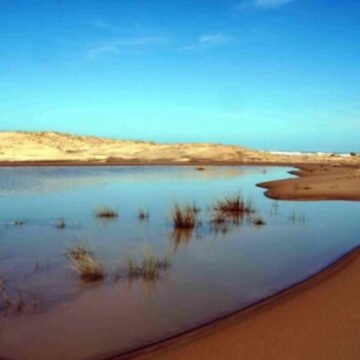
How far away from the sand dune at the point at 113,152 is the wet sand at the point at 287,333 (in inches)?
2110

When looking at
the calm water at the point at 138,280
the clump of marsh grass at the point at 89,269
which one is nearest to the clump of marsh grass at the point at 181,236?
the calm water at the point at 138,280

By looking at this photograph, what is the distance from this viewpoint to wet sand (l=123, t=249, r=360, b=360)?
444cm

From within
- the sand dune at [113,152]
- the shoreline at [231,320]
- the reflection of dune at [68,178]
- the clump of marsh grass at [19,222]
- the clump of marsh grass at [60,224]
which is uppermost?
the sand dune at [113,152]

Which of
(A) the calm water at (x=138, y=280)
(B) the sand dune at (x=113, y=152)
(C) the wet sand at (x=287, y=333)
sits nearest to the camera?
(C) the wet sand at (x=287, y=333)

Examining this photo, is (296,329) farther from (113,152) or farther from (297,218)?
(113,152)

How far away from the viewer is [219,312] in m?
5.73

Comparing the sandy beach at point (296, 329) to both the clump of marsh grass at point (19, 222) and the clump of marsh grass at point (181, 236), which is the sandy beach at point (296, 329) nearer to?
the clump of marsh grass at point (181, 236)

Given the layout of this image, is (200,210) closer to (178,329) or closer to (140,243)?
(140,243)

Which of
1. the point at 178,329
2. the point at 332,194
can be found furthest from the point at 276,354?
the point at 332,194

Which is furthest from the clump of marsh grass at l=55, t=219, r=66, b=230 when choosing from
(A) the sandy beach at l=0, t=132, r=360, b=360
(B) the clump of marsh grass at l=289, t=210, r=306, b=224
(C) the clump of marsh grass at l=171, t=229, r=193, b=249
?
(A) the sandy beach at l=0, t=132, r=360, b=360

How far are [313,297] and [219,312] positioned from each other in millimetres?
1172

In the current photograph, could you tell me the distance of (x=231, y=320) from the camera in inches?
212

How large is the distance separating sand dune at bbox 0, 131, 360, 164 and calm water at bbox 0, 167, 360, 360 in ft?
155

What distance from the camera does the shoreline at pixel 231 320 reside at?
4.59 meters
